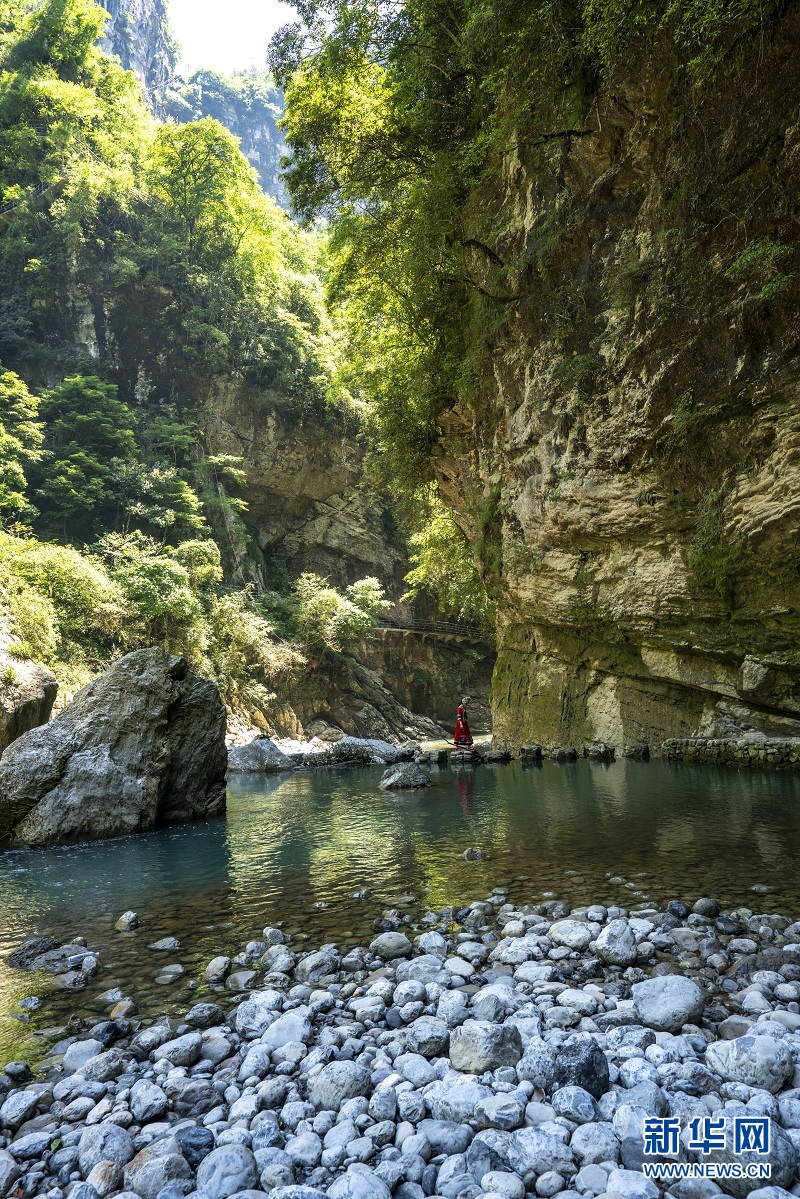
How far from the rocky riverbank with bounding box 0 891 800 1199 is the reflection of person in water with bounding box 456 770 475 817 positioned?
5.36m

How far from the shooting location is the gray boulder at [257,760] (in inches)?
679

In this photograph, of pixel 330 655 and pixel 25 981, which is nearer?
pixel 25 981

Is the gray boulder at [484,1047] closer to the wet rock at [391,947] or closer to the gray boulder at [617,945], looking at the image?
the gray boulder at [617,945]

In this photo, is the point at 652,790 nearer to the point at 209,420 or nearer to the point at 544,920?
the point at 544,920

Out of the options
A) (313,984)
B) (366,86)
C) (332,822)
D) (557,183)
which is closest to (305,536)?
(366,86)

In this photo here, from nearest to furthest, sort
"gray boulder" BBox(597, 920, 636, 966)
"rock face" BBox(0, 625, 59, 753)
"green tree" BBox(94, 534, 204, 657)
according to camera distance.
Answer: "gray boulder" BBox(597, 920, 636, 966)
"rock face" BBox(0, 625, 59, 753)
"green tree" BBox(94, 534, 204, 657)

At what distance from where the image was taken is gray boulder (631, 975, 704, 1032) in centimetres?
285

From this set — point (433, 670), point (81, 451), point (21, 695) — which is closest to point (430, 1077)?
point (21, 695)

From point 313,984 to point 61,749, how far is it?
6.83 metres

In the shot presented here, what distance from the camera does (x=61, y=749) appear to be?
9.03 metres

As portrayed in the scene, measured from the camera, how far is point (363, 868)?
6109mm

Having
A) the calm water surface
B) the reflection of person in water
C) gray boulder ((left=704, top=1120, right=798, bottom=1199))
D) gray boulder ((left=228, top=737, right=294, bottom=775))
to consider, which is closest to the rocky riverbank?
gray boulder ((left=704, top=1120, right=798, bottom=1199))

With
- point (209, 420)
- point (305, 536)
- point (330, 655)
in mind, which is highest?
point (209, 420)

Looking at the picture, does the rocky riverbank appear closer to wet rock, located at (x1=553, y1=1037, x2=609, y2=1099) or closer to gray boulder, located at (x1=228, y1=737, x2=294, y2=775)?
wet rock, located at (x1=553, y1=1037, x2=609, y2=1099)
